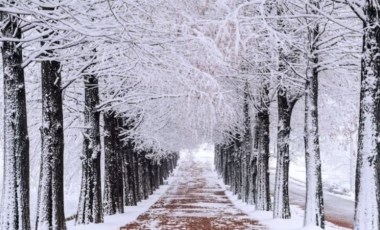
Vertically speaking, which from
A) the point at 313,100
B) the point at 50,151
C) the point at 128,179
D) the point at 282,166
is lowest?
the point at 128,179

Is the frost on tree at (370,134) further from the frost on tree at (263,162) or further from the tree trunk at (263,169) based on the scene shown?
the tree trunk at (263,169)

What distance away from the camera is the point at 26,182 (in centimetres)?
1007

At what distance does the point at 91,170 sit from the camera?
17.5 m

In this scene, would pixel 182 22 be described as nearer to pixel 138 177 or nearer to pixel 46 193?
pixel 46 193

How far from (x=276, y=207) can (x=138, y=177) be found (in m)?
14.5

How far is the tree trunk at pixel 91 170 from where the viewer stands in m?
17.4

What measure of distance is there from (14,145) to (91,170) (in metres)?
7.66

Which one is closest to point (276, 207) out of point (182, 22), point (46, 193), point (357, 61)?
point (357, 61)

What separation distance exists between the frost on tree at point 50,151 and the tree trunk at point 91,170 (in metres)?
4.95

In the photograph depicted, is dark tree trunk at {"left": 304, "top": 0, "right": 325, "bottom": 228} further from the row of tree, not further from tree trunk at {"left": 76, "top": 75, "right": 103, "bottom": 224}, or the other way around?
tree trunk at {"left": 76, "top": 75, "right": 103, "bottom": 224}

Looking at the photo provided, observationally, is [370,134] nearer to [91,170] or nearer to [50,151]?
[50,151]

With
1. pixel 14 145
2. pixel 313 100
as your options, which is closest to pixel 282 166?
pixel 313 100

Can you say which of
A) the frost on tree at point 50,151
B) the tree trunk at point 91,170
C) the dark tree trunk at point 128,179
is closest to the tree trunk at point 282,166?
the tree trunk at point 91,170

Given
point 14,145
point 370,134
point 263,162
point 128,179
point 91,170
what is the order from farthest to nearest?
point 128,179 < point 263,162 < point 91,170 < point 14,145 < point 370,134
